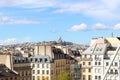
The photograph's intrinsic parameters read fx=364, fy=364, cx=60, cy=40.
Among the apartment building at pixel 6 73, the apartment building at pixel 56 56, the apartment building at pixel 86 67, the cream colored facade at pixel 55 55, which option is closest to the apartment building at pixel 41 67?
the cream colored facade at pixel 55 55

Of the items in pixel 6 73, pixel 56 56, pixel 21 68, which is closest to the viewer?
pixel 6 73

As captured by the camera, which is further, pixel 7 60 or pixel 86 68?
pixel 86 68

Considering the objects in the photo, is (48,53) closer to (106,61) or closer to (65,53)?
(65,53)

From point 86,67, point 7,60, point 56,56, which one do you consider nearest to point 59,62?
point 56,56

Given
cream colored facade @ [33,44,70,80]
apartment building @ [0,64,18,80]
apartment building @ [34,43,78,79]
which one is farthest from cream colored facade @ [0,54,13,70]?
apartment building @ [34,43,78,79]

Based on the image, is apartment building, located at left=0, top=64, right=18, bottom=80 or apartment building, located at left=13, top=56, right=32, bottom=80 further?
apartment building, located at left=13, top=56, right=32, bottom=80

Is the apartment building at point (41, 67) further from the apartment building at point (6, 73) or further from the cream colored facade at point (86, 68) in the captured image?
the apartment building at point (6, 73)

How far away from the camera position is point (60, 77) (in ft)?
262

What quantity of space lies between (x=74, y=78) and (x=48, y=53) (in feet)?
34.0

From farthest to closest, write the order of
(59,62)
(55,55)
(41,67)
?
(59,62), (55,55), (41,67)

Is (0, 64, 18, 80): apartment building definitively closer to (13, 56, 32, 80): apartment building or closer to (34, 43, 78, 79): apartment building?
(13, 56, 32, 80): apartment building

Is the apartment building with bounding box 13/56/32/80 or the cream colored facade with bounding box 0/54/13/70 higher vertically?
the cream colored facade with bounding box 0/54/13/70

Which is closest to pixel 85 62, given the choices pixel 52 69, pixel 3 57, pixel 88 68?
pixel 88 68

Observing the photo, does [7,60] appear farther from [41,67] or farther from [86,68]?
[86,68]
